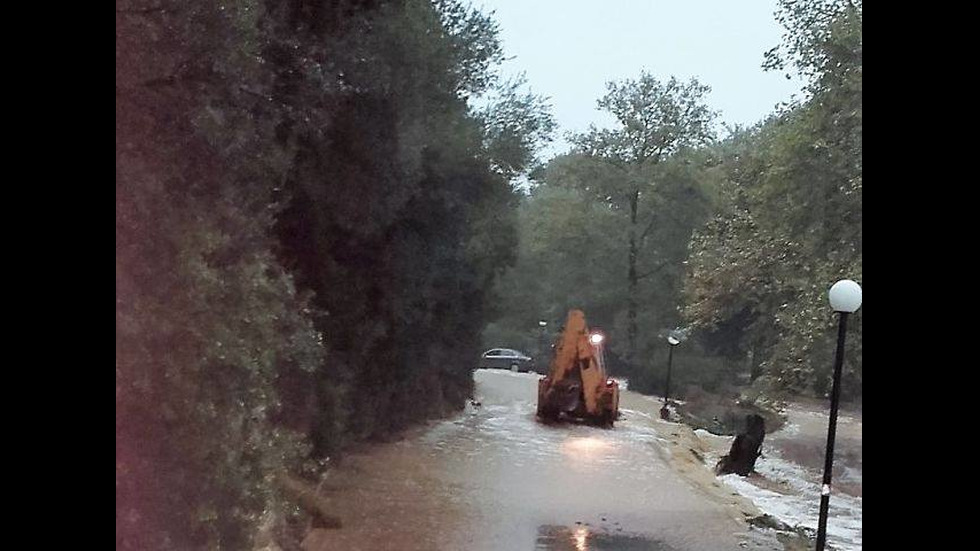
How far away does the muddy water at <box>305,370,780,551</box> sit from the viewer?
2145 mm

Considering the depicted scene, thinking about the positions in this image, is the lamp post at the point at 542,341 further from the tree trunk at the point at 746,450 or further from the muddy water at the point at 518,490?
the tree trunk at the point at 746,450

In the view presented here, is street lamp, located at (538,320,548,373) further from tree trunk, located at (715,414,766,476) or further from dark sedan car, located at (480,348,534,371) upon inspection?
tree trunk, located at (715,414,766,476)

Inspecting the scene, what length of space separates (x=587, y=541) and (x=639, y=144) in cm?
99

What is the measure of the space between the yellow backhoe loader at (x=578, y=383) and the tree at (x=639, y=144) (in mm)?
110

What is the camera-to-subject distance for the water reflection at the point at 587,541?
2.14 m

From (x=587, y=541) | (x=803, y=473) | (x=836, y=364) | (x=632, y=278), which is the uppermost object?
(x=632, y=278)

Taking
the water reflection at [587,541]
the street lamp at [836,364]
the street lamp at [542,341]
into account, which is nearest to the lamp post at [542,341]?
the street lamp at [542,341]

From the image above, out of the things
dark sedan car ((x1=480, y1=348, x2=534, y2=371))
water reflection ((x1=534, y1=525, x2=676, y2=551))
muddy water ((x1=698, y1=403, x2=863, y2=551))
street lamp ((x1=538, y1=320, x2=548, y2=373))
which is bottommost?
water reflection ((x1=534, y1=525, x2=676, y2=551))

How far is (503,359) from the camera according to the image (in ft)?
7.66

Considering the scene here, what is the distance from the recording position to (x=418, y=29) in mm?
2256

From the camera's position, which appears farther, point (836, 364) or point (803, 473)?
point (803, 473)

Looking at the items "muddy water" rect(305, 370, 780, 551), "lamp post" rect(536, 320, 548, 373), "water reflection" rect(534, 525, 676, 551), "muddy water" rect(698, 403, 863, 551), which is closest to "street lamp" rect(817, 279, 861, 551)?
"muddy water" rect(698, 403, 863, 551)

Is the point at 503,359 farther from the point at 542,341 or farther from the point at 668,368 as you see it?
the point at 668,368

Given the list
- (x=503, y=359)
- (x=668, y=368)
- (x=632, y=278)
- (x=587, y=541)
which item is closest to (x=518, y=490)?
(x=587, y=541)
